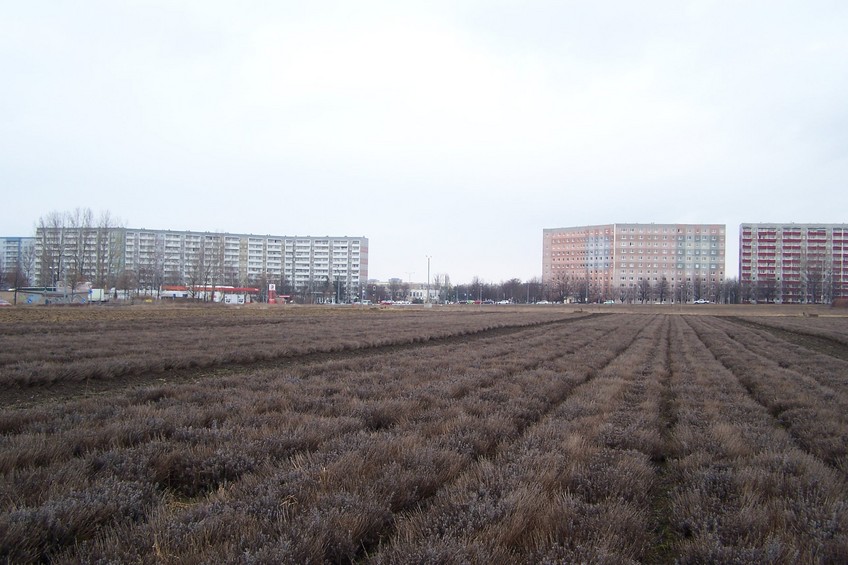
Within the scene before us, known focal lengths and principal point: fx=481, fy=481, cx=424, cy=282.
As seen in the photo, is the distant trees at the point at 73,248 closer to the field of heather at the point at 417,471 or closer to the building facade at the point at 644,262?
the field of heather at the point at 417,471

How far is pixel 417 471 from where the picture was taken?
415cm

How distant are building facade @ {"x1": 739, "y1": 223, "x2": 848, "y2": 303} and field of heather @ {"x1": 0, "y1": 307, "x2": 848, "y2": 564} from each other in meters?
153

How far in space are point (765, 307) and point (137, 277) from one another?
406ft

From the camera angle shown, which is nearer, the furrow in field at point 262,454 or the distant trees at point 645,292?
the furrow in field at point 262,454

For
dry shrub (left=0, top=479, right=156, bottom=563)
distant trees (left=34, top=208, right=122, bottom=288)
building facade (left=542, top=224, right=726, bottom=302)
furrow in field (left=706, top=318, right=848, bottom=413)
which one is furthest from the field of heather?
building facade (left=542, top=224, right=726, bottom=302)

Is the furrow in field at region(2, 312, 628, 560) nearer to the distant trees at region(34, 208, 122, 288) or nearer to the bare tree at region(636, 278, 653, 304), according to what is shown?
the distant trees at region(34, 208, 122, 288)

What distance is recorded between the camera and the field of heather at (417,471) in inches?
116

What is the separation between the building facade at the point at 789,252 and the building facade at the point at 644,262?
12.0m

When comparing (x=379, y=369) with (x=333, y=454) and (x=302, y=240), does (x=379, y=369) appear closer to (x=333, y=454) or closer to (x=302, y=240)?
(x=333, y=454)

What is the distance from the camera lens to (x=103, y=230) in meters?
78.1

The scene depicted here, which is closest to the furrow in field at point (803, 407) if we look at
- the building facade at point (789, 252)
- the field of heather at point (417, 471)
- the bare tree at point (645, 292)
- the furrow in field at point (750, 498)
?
the field of heather at point (417, 471)

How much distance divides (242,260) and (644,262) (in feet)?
425

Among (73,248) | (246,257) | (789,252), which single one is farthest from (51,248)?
(789,252)

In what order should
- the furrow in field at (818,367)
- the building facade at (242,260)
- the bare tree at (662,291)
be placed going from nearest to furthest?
the furrow in field at (818,367) → the building facade at (242,260) → the bare tree at (662,291)
